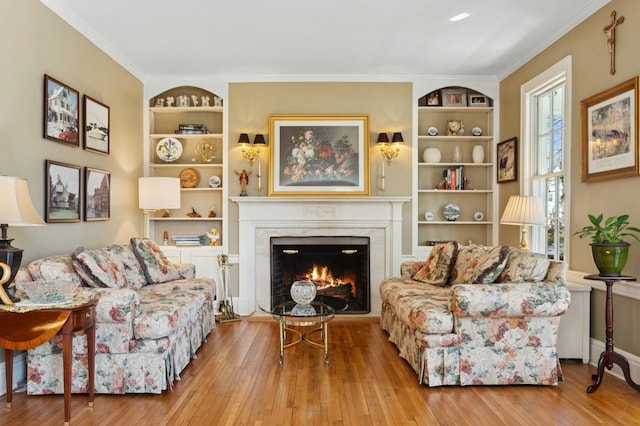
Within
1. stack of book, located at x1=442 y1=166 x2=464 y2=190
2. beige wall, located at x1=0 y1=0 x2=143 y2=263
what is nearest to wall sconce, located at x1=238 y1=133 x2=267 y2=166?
beige wall, located at x1=0 y1=0 x2=143 y2=263

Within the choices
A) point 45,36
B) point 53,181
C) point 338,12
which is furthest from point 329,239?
point 45,36

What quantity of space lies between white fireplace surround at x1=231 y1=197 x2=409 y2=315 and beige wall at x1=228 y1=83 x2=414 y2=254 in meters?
0.20

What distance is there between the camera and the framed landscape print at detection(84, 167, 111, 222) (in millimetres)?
4035

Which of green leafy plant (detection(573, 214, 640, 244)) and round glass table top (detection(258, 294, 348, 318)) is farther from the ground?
green leafy plant (detection(573, 214, 640, 244))

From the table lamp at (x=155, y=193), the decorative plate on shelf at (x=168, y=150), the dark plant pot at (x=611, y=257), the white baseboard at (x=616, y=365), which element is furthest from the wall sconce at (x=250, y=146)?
the white baseboard at (x=616, y=365)

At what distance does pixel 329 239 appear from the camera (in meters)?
5.32

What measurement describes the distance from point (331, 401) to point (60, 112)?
10.1ft

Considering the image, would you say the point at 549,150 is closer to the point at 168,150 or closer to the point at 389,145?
the point at 389,145

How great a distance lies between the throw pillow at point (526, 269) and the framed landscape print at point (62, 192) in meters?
3.53

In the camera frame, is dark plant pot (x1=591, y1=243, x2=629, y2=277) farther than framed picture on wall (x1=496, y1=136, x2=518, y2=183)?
No

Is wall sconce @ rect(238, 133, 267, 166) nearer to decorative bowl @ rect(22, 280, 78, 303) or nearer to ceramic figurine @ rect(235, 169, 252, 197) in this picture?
ceramic figurine @ rect(235, 169, 252, 197)

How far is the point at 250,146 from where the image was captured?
5.32 metres

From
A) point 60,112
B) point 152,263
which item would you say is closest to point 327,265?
point 152,263

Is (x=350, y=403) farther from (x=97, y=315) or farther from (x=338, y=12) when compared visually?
(x=338, y=12)
